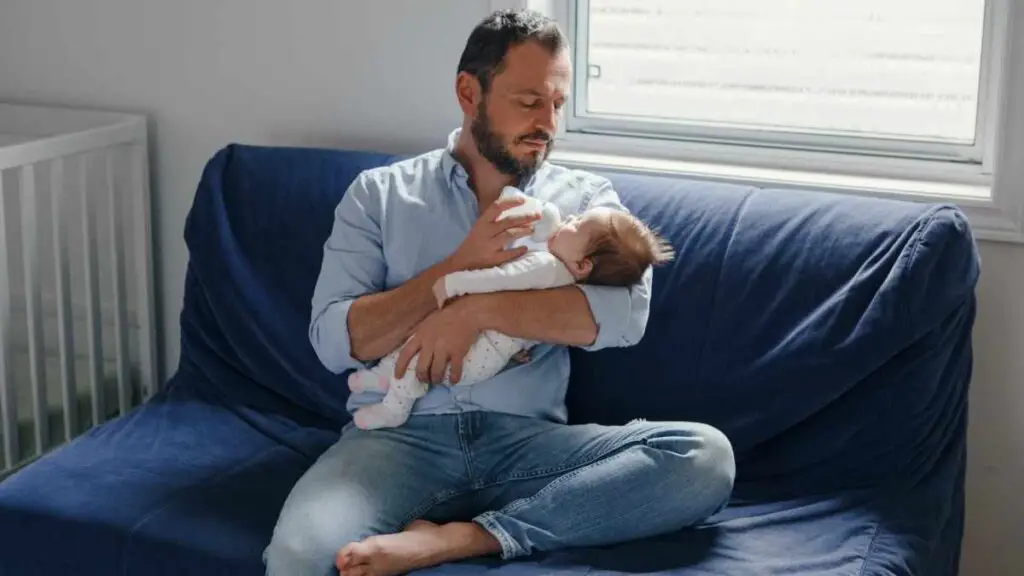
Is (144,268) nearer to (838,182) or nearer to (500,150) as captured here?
(500,150)

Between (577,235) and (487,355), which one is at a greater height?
(577,235)

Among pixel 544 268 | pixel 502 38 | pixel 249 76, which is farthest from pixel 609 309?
pixel 249 76

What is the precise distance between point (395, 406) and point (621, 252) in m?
0.45

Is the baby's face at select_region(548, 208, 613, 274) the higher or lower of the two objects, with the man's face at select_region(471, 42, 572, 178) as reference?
lower

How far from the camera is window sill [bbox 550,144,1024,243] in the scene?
7.86 feet

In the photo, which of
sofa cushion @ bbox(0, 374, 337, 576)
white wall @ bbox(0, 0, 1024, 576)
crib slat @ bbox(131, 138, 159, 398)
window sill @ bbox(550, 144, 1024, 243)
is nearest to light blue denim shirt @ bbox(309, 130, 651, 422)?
sofa cushion @ bbox(0, 374, 337, 576)

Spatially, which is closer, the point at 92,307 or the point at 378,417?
the point at 378,417

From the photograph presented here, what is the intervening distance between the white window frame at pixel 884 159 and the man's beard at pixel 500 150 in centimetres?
52

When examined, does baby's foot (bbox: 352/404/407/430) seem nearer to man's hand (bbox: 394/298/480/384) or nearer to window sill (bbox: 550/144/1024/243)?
man's hand (bbox: 394/298/480/384)

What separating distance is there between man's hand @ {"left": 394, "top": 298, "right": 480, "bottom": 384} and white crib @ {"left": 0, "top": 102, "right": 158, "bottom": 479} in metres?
1.04

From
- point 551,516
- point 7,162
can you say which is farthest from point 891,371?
point 7,162

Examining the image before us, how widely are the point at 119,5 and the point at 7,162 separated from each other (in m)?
0.61

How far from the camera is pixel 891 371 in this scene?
2.17 metres

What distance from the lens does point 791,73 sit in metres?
2.73
